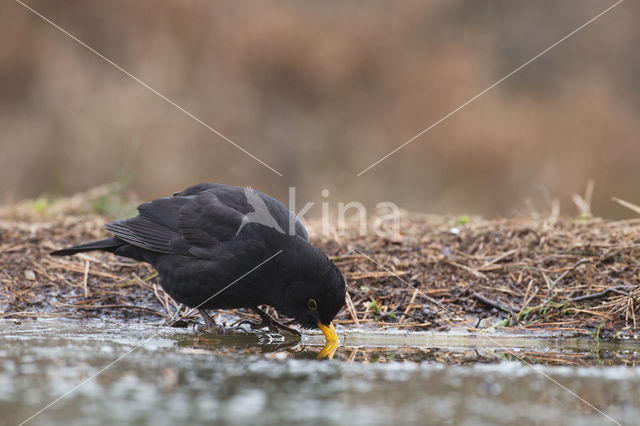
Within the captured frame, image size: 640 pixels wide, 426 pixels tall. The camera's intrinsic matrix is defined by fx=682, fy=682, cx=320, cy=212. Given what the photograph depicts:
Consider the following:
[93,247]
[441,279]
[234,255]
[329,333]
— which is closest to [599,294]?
[441,279]

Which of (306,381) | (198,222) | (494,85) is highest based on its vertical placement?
(494,85)

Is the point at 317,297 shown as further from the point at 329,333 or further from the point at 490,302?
the point at 490,302

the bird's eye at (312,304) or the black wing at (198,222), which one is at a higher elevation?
the black wing at (198,222)

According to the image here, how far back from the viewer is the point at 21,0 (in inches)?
420

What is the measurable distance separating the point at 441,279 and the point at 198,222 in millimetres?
1565

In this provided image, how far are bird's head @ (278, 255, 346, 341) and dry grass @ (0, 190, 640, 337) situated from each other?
0.38m

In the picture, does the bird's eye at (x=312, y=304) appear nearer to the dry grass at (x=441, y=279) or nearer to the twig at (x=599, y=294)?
the dry grass at (x=441, y=279)

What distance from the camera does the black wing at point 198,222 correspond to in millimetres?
3945

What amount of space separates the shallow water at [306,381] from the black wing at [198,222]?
2.49 ft

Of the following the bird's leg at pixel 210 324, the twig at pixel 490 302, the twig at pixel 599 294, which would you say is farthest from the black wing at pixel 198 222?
the twig at pixel 599 294

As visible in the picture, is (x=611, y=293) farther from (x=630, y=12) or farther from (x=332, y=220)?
(x=630, y=12)

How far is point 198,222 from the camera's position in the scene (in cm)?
408

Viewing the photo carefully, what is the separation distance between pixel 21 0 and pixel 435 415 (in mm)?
10769

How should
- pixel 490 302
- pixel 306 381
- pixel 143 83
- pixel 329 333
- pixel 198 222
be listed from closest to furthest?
1. pixel 306 381
2. pixel 329 333
3. pixel 490 302
4. pixel 198 222
5. pixel 143 83
